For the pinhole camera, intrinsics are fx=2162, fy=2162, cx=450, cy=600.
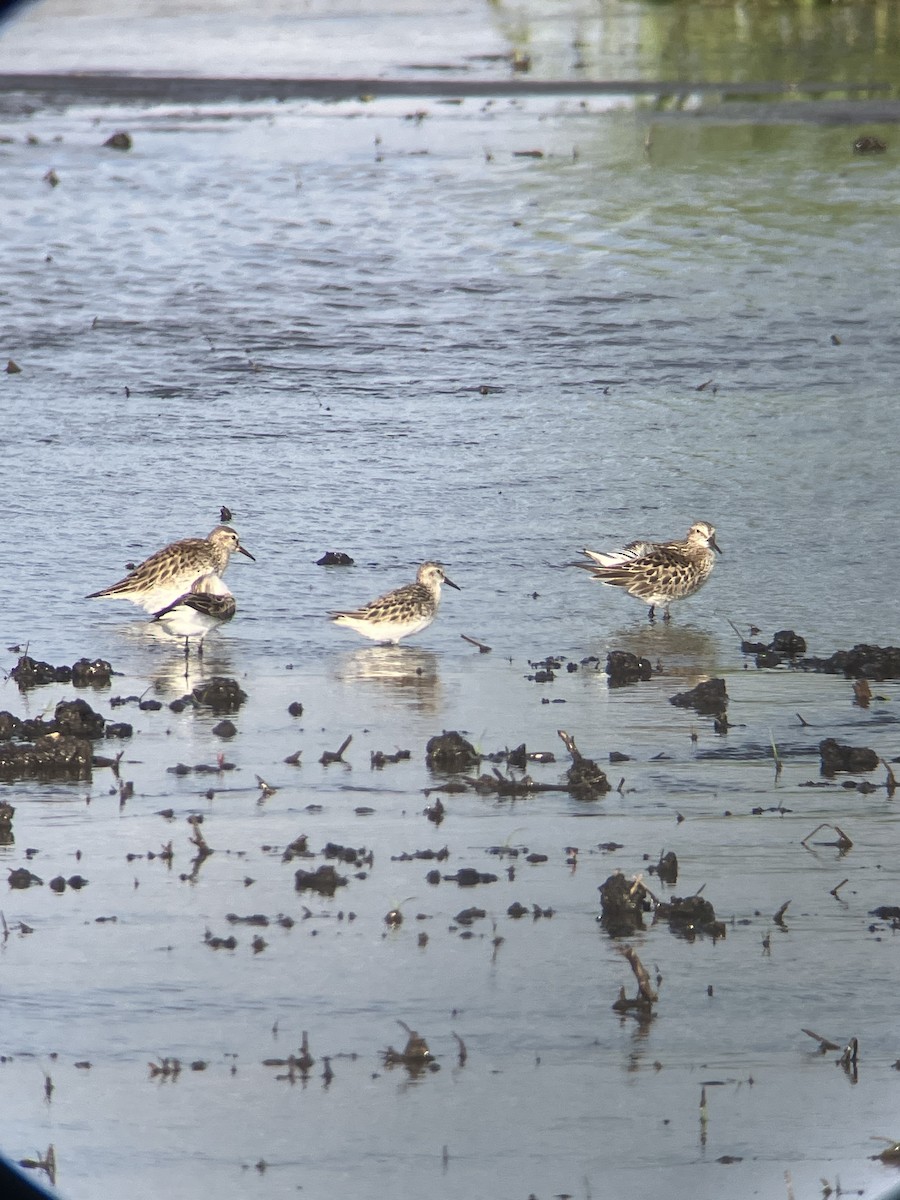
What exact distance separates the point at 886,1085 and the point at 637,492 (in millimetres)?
7472

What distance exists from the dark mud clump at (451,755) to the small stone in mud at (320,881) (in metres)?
1.24

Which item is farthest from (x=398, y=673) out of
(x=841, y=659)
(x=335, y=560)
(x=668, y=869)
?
(x=668, y=869)

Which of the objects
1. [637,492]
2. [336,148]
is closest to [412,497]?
[637,492]

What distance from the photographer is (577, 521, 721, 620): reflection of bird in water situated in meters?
10.6

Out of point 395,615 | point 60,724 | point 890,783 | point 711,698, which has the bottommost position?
point 890,783

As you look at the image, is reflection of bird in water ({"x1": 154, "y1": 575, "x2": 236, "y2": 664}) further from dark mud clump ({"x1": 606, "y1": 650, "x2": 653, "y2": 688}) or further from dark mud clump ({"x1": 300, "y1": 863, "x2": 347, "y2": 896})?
dark mud clump ({"x1": 300, "y1": 863, "x2": 347, "y2": 896})

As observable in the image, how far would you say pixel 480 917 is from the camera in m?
6.72

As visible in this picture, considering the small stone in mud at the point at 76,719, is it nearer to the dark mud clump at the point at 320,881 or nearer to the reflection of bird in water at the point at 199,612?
the reflection of bird in water at the point at 199,612

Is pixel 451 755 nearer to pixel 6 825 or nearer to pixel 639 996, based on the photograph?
pixel 6 825

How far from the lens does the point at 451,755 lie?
26.7 ft

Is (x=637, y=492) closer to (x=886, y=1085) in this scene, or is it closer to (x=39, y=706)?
(x=39, y=706)

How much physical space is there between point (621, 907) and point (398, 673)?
Answer: 3.17 m

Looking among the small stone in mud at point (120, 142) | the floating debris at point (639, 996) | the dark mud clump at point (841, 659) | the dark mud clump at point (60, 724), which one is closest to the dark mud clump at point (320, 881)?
the floating debris at point (639, 996)

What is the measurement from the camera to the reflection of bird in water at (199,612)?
31.9 feet
